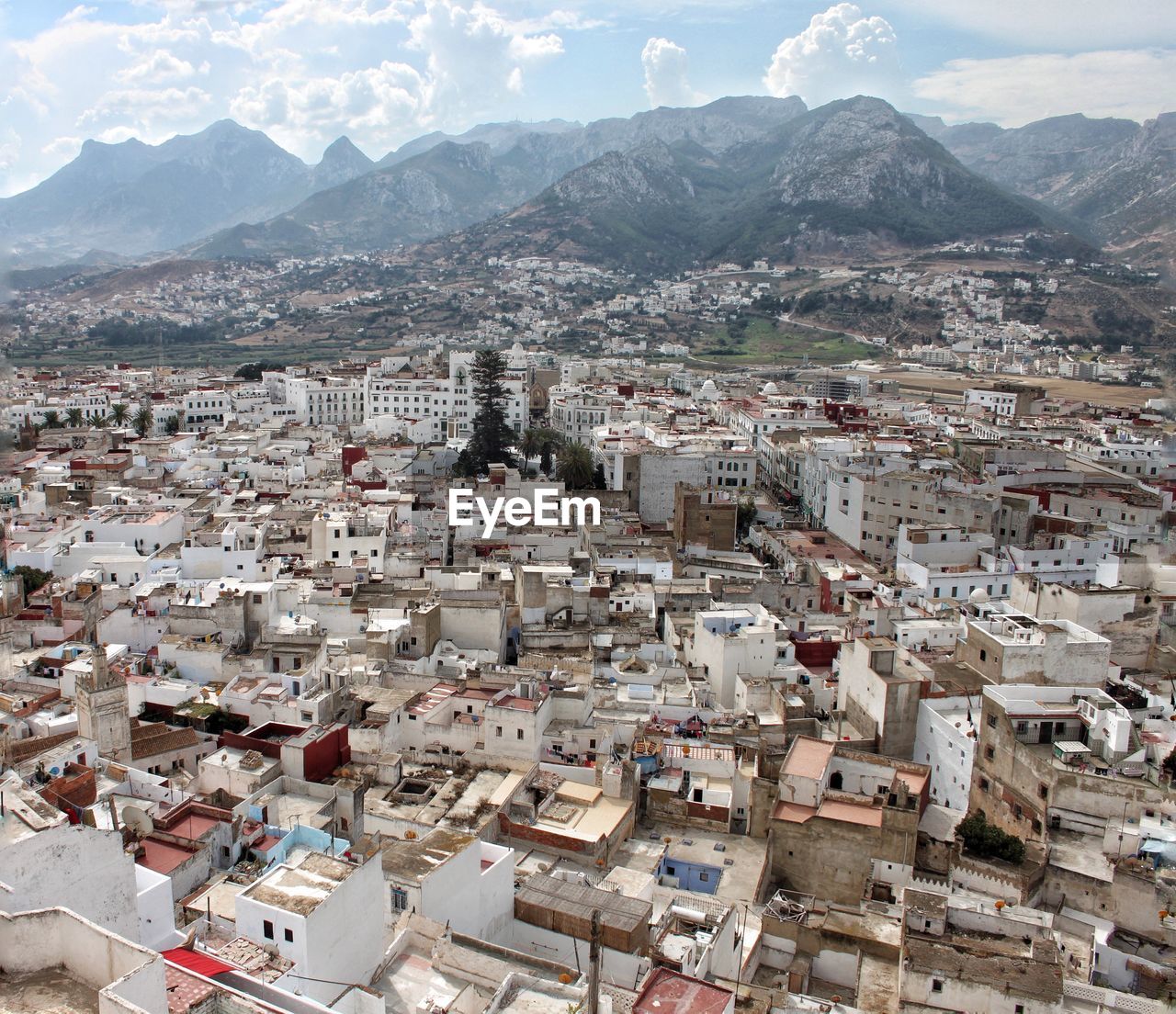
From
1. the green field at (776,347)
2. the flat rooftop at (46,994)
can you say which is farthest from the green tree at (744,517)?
the green field at (776,347)

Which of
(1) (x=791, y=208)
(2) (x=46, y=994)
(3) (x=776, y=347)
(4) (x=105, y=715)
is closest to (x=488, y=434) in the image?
(4) (x=105, y=715)

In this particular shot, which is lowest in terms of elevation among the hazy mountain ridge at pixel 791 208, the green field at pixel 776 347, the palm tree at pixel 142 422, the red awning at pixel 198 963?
the red awning at pixel 198 963

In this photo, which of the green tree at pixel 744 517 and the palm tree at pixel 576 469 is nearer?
the green tree at pixel 744 517

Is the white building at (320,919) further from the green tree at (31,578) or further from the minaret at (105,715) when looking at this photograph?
the green tree at (31,578)

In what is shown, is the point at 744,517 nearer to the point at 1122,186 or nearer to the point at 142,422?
the point at 142,422

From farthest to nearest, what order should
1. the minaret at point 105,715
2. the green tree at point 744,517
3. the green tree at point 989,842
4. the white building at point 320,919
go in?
1. the green tree at point 744,517
2. the green tree at point 989,842
3. the minaret at point 105,715
4. the white building at point 320,919

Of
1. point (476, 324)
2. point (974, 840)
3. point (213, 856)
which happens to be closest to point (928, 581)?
point (974, 840)
